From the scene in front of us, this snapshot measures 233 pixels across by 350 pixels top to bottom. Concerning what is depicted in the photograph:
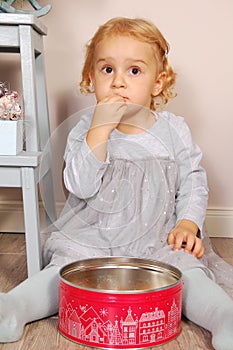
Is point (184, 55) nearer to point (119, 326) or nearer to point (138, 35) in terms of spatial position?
point (138, 35)

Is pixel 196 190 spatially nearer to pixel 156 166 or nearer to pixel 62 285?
pixel 156 166

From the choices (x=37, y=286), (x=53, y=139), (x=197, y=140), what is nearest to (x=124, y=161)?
(x=53, y=139)

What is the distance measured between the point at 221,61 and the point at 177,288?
94 centimetres

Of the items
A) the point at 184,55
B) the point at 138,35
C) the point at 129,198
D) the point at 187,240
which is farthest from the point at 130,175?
the point at 184,55

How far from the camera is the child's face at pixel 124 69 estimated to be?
1282mm

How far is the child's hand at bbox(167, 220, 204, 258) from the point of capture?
122 cm

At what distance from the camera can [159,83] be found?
1404 mm

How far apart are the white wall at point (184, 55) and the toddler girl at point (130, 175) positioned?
0.36 metres

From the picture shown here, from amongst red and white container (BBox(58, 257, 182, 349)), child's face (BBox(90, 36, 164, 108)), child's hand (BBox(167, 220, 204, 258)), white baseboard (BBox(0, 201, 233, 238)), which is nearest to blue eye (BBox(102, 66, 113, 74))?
child's face (BBox(90, 36, 164, 108))

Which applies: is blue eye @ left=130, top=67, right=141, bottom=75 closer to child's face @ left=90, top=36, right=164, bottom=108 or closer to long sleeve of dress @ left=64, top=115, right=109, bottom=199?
child's face @ left=90, top=36, right=164, bottom=108

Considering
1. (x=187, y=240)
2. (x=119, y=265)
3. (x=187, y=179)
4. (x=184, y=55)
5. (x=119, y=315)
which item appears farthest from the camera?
(x=184, y=55)

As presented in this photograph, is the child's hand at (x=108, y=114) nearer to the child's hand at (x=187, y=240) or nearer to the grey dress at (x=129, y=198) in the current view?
the grey dress at (x=129, y=198)

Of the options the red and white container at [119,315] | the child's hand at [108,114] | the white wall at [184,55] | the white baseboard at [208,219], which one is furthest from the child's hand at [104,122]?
the white baseboard at [208,219]

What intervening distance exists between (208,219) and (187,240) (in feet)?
1.98
